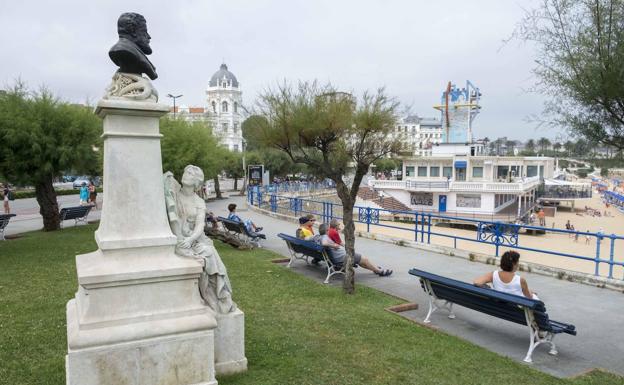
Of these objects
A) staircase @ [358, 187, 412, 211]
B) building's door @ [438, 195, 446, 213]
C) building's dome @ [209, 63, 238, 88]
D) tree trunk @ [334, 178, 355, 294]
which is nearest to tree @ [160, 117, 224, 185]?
tree trunk @ [334, 178, 355, 294]

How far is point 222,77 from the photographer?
304 feet

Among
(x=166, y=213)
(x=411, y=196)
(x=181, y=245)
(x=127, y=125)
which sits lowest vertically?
(x=411, y=196)

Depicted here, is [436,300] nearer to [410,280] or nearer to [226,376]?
[410,280]

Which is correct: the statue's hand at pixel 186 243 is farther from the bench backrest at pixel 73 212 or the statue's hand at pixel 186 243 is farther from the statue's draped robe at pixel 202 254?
the bench backrest at pixel 73 212

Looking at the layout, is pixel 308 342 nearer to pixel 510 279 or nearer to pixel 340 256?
pixel 510 279

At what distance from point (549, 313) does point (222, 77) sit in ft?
304

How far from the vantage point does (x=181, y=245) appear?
4203 millimetres

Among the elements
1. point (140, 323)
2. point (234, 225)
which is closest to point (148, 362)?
point (140, 323)

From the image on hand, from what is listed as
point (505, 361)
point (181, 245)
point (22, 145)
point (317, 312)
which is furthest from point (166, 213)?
point (22, 145)

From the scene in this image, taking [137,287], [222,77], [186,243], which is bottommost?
[137,287]

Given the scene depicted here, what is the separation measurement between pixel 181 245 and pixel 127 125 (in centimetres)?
120

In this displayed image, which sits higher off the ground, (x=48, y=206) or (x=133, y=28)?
(x=133, y=28)

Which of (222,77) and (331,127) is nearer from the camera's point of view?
(331,127)

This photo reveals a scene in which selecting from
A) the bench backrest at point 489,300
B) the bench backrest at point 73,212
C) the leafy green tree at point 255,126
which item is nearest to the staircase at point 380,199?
the bench backrest at point 73,212
